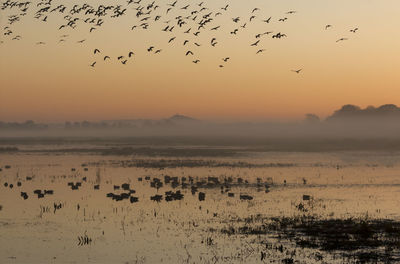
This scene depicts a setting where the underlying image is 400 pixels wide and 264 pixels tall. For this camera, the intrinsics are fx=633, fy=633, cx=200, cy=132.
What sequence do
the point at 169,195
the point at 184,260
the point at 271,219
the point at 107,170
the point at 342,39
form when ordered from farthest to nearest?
the point at 107,170 < the point at 169,195 < the point at 271,219 < the point at 342,39 < the point at 184,260

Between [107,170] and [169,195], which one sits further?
[107,170]

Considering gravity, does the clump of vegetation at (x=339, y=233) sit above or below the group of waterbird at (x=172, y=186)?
below

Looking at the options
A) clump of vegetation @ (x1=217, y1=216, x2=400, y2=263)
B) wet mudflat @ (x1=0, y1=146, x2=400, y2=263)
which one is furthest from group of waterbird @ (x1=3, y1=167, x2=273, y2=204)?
clump of vegetation @ (x1=217, y1=216, x2=400, y2=263)

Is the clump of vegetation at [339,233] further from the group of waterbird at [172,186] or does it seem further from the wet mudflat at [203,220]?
the group of waterbird at [172,186]

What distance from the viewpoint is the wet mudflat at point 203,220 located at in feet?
93.4

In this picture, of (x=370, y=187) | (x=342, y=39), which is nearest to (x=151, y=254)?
(x=342, y=39)

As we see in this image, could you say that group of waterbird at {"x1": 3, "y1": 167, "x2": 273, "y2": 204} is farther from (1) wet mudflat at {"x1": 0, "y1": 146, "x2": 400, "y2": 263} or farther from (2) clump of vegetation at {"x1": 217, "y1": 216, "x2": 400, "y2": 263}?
(2) clump of vegetation at {"x1": 217, "y1": 216, "x2": 400, "y2": 263}

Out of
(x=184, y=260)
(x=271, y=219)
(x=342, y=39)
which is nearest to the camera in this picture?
(x=184, y=260)

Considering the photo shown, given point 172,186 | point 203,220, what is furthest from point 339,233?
point 172,186

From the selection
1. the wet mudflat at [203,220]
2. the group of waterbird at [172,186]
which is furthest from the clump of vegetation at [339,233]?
the group of waterbird at [172,186]

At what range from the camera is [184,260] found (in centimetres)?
2744

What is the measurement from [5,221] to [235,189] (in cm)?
2066

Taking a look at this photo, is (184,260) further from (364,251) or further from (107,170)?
(107,170)

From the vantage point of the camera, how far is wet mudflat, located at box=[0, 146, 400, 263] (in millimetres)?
28453
